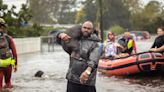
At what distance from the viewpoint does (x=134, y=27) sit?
76.2 metres

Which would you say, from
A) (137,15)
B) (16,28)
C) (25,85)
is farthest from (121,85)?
(137,15)

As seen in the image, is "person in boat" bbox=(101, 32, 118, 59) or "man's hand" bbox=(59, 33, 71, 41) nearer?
"man's hand" bbox=(59, 33, 71, 41)

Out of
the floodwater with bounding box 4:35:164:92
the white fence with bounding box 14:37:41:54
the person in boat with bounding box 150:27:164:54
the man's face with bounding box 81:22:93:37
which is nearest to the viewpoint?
the man's face with bounding box 81:22:93:37

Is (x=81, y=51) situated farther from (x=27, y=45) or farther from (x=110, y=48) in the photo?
(x=27, y=45)

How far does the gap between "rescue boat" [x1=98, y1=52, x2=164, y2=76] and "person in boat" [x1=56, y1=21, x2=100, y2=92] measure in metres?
7.36

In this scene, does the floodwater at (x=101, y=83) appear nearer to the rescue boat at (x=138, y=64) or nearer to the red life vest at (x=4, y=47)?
the rescue boat at (x=138, y=64)

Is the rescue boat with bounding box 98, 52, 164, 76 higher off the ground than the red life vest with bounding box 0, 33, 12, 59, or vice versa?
the red life vest with bounding box 0, 33, 12, 59

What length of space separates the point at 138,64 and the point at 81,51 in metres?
7.59

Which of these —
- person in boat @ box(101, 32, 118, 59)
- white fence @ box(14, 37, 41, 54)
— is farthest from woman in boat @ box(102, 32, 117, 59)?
white fence @ box(14, 37, 41, 54)

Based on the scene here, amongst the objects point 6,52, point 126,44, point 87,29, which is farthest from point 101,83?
point 87,29

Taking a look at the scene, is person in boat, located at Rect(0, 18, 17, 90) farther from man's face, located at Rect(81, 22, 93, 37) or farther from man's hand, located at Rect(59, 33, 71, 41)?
man's face, located at Rect(81, 22, 93, 37)

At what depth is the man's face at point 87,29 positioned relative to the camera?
21.7ft

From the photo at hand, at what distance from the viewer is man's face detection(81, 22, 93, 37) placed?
21.7 ft

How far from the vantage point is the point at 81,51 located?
672cm
